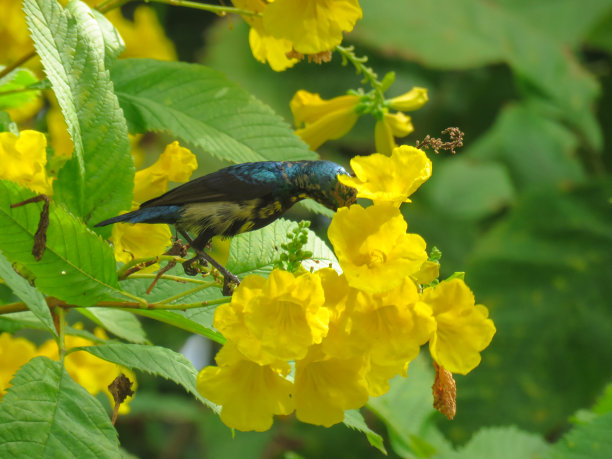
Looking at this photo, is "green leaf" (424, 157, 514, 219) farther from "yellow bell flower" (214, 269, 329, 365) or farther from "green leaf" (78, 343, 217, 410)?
"yellow bell flower" (214, 269, 329, 365)

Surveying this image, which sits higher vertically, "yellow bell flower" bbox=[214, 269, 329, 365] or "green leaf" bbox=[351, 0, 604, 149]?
"yellow bell flower" bbox=[214, 269, 329, 365]

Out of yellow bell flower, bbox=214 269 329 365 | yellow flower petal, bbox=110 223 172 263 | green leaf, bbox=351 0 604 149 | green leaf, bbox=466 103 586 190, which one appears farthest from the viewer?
green leaf, bbox=466 103 586 190

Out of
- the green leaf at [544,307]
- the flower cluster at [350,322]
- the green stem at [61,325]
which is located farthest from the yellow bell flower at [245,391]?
the green leaf at [544,307]

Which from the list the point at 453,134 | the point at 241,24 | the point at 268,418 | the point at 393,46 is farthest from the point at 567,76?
the point at 268,418

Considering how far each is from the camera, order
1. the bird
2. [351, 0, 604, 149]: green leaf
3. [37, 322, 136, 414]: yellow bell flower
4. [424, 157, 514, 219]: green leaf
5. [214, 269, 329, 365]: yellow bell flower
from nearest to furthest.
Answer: [214, 269, 329, 365]: yellow bell flower < the bird < [37, 322, 136, 414]: yellow bell flower < [351, 0, 604, 149]: green leaf < [424, 157, 514, 219]: green leaf

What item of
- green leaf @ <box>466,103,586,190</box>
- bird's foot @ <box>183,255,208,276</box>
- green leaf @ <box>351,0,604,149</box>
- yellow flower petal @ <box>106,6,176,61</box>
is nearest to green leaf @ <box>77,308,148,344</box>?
bird's foot @ <box>183,255,208,276</box>

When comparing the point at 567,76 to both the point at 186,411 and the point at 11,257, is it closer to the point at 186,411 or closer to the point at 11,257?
the point at 186,411

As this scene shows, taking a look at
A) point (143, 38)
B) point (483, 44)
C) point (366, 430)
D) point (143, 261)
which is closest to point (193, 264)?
point (143, 261)
